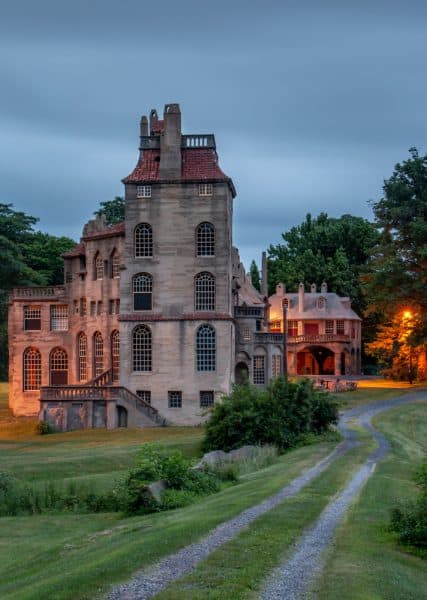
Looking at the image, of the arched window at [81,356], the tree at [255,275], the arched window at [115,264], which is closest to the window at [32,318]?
the arched window at [81,356]

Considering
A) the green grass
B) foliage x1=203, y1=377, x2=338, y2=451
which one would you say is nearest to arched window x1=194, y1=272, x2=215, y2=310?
foliage x1=203, y1=377, x2=338, y2=451

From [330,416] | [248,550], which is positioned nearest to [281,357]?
[330,416]

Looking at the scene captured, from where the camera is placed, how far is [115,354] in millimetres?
66062

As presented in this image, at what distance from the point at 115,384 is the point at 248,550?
4794 centimetres

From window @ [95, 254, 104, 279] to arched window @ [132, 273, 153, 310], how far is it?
487 centimetres

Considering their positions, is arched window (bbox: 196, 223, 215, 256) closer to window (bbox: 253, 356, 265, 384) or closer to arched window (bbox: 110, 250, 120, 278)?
arched window (bbox: 110, 250, 120, 278)

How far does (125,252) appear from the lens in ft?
209

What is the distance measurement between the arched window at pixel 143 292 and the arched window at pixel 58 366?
33.3 ft

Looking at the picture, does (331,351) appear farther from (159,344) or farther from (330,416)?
(330,416)

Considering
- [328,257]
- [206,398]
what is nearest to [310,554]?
[206,398]

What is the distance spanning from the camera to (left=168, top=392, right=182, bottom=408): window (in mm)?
62812

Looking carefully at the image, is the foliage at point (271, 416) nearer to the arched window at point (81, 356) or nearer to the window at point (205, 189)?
the window at point (205, 189)

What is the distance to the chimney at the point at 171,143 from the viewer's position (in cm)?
6359

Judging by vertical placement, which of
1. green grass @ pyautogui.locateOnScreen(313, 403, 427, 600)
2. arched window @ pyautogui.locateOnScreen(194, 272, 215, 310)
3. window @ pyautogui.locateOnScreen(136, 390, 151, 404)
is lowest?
green grass @ pyautogui.locateOnScreen(313, 403, 427, 600)
